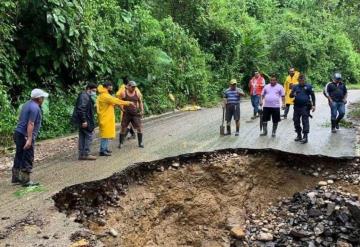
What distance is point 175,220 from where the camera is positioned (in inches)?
321

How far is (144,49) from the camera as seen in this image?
645 inches

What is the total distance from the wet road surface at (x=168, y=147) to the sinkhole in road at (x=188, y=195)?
313 mm

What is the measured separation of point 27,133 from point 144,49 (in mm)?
9726

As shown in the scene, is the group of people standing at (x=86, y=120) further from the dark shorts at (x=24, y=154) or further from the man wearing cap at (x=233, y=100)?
the man wearing cap at (x=233, y=100)

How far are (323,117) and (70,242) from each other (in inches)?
439

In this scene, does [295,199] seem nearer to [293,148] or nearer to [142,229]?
[293,148]

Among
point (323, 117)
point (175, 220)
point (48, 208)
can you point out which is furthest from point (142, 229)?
point (323, 117)

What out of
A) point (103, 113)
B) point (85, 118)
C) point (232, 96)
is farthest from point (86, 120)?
point (232, 96)

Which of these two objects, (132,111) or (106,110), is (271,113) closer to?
(132,111)

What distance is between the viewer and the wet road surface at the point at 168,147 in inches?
272

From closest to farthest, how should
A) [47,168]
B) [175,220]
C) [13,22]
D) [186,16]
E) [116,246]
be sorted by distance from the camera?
[116,246] < [175,220] < [47,168] < [13,22] < [186,16]

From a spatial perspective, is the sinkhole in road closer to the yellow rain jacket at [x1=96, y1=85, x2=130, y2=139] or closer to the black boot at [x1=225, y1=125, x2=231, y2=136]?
the yellow rain jacket at [x1=96, y1=85, x2=130, y2=139]

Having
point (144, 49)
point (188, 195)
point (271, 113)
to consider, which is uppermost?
point (144, 49)

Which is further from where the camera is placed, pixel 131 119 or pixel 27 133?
pixel 131 119
